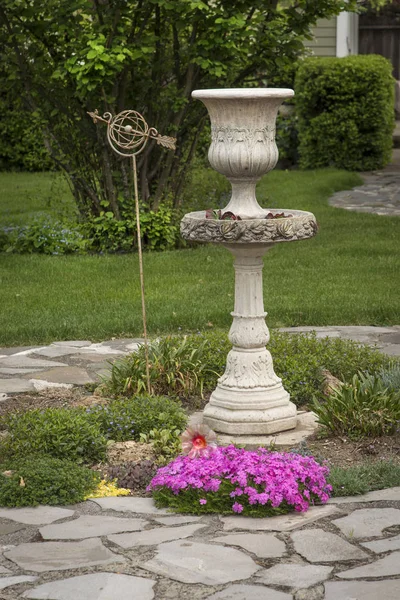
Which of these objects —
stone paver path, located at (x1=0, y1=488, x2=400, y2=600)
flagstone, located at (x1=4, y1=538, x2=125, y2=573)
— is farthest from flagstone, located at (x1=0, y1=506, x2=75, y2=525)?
flagstone, located at (x1=4, y1=538, x2=125, y2=573)

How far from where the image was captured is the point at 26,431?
17.2 ft

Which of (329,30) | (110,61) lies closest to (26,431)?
(110,61)

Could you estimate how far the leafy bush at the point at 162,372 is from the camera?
6.21 meters

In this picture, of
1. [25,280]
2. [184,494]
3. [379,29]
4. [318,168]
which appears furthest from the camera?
[379,29]

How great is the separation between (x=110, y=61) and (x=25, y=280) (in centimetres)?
218

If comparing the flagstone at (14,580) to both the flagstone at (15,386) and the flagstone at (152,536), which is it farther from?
the flagstone at (15,386)

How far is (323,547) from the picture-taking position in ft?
13.4

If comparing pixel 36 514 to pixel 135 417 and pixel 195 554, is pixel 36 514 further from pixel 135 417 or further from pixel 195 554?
pixel 135 417

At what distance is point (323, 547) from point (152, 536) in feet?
Result: 2.22

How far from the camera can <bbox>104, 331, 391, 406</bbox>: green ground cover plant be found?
20.4ft

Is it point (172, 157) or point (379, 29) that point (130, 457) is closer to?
point (172, 157)

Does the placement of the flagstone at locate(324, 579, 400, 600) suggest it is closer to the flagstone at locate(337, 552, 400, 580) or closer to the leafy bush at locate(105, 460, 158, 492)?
the flagstone at locate(337, 552, 400, 580)

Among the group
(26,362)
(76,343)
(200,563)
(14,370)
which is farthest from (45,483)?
(76,343)

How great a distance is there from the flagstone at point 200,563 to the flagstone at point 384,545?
0.47 metres
